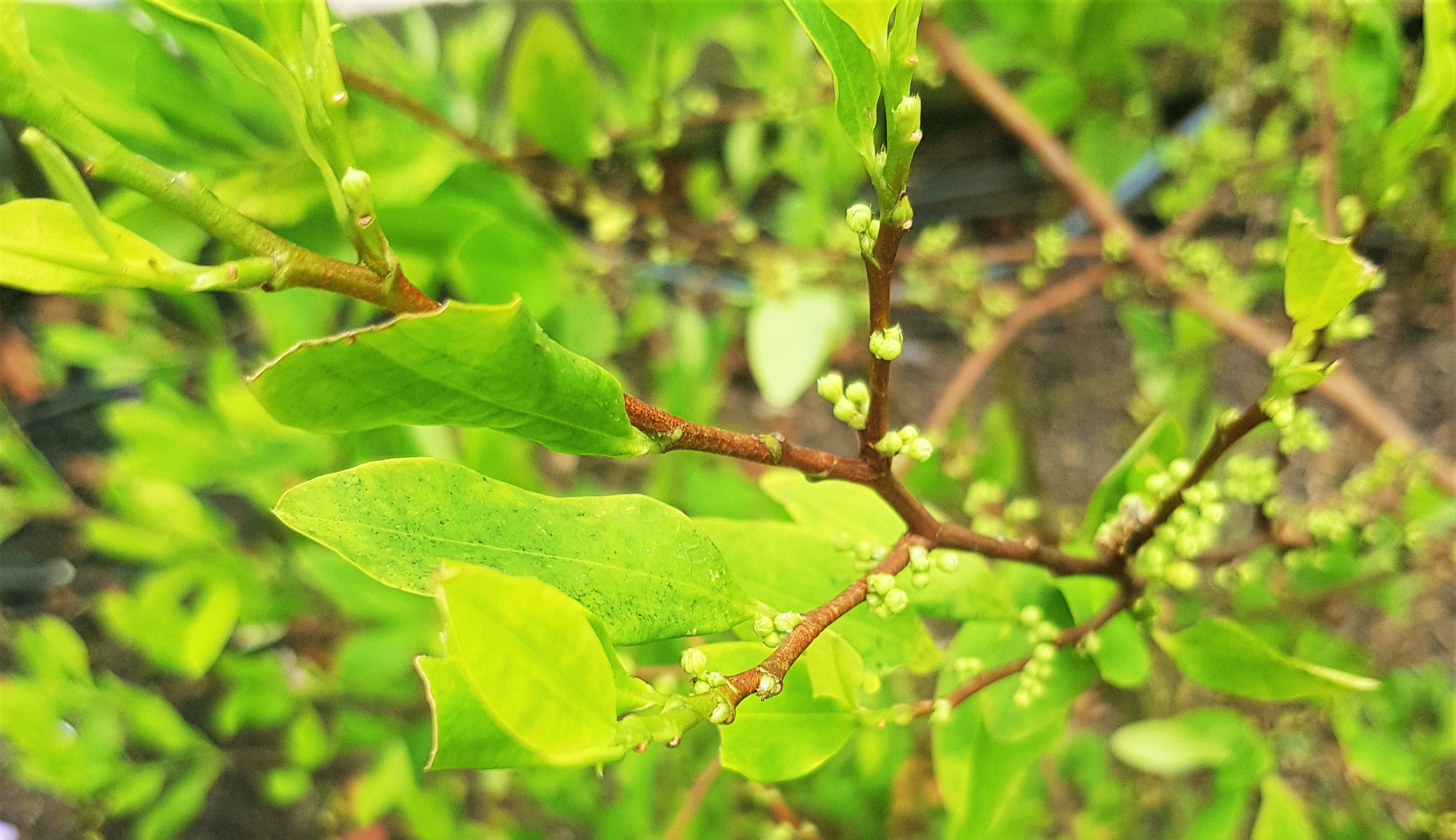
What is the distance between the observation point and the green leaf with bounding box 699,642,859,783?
0.85 ft

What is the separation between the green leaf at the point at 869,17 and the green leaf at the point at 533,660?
0.46ft

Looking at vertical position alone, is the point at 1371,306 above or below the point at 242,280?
below

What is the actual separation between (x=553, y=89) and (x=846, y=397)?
44 cm

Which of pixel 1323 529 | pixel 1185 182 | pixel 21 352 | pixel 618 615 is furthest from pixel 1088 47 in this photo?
pixel 21 352

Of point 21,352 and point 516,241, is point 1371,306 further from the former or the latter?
point 21,352

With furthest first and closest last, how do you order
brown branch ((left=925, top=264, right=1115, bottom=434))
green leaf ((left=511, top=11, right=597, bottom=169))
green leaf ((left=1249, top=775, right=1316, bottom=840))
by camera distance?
1. brown branch ((left=925, top=264, right=1115, bottom=434))
2. green leaf ((left=511, top=11, right=597, bottom=169))
3. green leaf ((left=1249, top=775, right=1316, bottom=840))

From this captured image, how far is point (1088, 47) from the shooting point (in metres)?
0.76

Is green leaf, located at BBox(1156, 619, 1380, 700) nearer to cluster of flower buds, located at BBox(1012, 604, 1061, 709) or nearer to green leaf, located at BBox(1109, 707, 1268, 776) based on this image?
cluster of flower buds, located at BBox(1012, 604, 1061, 709)

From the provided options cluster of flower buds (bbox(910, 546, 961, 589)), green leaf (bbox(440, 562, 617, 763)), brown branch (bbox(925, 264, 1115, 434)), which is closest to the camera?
green leaf (bbox(440, 562, 617, 763))

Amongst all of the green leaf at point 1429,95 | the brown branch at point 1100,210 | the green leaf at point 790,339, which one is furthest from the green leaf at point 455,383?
the brown branch at point 1100,210

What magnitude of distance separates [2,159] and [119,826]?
0.99m

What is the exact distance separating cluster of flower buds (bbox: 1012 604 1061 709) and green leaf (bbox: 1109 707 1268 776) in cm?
28

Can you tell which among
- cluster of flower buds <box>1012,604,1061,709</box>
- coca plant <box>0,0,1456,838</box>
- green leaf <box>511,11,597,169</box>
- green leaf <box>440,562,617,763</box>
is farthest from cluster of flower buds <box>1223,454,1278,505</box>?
green leaf <box>511,11,597,169</box>

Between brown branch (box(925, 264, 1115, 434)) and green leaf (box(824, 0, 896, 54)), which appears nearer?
green leaf (box(824, 0, 896, 54))
